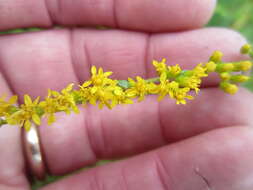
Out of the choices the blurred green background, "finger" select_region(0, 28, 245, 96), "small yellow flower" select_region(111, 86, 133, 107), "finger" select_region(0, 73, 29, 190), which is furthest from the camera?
the blurred green background

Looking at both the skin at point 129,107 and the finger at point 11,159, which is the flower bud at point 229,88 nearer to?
the skin at point 129,107

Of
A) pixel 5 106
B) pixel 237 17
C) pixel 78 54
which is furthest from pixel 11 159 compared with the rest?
pixel 237 17

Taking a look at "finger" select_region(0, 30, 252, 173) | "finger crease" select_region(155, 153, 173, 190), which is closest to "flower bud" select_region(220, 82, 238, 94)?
"finger" select_region(0, 30, 252, 173)

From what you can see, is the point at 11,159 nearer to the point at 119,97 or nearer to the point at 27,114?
the point at 27,114

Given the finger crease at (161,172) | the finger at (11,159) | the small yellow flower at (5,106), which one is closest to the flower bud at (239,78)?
the finger crease at (161,172)

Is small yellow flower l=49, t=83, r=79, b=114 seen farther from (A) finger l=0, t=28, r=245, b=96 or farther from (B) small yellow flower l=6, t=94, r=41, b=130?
(A) finger l=0, t=28, r=245, b=96

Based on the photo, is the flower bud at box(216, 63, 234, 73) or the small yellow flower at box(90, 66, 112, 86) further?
the flower bud at box(216, 63, 234, 73)

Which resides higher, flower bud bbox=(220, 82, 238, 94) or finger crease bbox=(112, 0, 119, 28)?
finger crease bbox=(112, 0, 119, 28)

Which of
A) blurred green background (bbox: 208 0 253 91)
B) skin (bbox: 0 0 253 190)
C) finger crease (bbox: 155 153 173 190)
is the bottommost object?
finger crease (bbox: 155 153 173 190)
